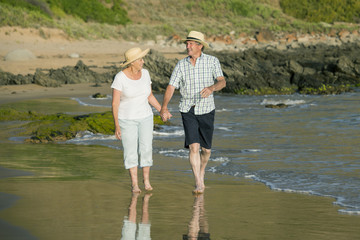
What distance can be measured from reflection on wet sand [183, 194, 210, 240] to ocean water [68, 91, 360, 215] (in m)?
1.41

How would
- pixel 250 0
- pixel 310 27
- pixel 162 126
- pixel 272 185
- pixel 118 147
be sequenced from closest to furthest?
pixel 272 185
pixel 118 147
pixel 162 126
pixel 310 27
pixel 250 0

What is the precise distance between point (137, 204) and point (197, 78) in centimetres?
173

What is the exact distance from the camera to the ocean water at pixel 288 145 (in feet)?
29.2

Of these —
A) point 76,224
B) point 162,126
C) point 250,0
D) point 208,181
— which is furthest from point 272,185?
point 250,0

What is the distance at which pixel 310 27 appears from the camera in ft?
259

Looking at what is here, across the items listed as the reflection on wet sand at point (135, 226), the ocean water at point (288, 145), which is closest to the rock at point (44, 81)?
the ocean water at point (288, 145)

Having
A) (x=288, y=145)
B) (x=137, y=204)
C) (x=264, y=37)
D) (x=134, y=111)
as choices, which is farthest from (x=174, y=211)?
(x=264, y=37)

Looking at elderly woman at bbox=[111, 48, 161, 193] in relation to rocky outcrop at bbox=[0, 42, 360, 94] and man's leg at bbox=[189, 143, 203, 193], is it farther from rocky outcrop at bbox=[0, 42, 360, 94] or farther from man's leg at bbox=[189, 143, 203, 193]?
rocky outcrop at bbox=[0, 42, 360, 94]

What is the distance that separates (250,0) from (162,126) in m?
78.3

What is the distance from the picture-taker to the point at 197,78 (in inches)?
324

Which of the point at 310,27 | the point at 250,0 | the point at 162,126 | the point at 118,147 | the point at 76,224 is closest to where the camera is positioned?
the point at 76,224

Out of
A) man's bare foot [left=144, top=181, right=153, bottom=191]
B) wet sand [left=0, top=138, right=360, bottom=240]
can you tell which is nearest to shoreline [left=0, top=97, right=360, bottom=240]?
wet sand [left=0, top=138, right=360, bottom=240]

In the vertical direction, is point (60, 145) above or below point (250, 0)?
below

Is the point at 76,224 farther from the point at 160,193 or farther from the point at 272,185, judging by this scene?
the point at 272,185
